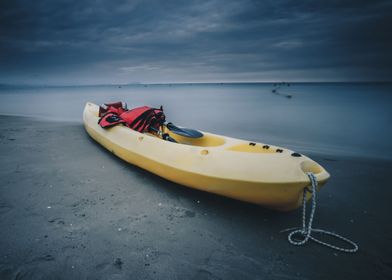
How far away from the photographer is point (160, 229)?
111 inches

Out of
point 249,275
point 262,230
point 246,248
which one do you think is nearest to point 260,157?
point 262,230

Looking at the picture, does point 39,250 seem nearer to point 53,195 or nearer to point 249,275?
point 53,195

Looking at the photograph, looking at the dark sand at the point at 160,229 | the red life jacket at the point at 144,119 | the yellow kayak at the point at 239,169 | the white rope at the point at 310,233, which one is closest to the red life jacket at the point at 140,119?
the red life jacket at the point at 144,119

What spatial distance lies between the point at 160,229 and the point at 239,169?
1178mm

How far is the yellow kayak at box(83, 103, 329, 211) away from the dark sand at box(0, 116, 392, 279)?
1.11 ft

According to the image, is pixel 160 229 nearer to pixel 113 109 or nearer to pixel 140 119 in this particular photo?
pixel 140 119

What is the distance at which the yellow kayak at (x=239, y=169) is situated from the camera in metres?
2.69

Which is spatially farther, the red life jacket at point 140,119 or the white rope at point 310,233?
the red life jacket at point 140,119

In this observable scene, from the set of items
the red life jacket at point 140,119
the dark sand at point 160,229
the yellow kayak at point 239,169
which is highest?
the red life jacket at point 140,119

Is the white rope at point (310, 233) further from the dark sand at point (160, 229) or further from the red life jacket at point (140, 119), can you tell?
the red life jacket at point (140, 119)

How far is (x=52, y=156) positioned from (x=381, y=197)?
6.15 meters

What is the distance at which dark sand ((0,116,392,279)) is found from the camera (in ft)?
7.30

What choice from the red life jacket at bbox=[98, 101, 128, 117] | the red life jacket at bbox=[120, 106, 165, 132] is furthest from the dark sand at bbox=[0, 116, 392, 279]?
the red life jacket at bbox=[98, 101, 128, 117]

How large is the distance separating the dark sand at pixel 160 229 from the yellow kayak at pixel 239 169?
34 cm
